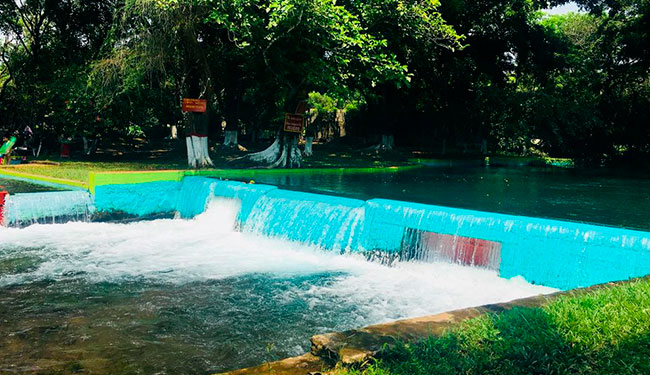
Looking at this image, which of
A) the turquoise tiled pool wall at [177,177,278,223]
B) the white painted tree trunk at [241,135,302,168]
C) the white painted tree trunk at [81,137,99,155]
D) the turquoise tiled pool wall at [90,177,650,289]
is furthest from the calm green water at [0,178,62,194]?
the white painted tree trunk at [81,137,99,155]

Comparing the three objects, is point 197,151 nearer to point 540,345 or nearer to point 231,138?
point 231,138

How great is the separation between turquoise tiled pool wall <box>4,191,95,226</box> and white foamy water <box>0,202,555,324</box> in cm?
25

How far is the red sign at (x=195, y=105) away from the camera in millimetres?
15992

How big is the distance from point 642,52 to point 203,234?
67.7 ft

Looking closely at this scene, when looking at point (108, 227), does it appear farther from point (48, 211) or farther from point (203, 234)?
point (203, 234)

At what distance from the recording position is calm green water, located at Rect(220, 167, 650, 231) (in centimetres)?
1017

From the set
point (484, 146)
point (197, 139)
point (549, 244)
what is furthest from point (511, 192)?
point (484, 146)

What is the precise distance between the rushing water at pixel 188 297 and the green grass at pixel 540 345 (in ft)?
6.03

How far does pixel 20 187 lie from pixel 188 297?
749cm

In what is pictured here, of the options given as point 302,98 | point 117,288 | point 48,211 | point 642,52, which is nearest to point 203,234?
point 48,211

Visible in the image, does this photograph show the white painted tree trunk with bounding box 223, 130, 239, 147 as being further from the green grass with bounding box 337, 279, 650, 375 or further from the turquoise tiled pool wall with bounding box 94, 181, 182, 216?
the green grass with bounding box 337, 279, 650, 375

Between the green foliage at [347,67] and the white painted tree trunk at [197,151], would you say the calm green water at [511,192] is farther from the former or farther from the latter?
the green foliage at [347,67]

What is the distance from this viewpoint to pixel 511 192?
13625 millimetres

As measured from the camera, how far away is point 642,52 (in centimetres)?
2292
